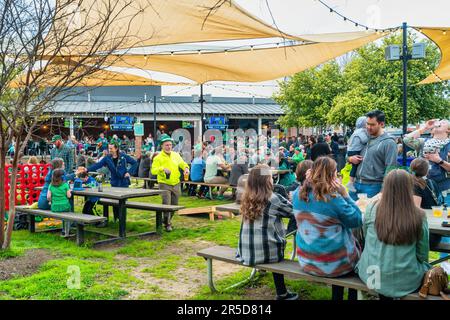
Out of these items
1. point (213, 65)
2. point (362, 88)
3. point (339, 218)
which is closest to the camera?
point (339, 218)

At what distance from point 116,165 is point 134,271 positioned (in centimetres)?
353

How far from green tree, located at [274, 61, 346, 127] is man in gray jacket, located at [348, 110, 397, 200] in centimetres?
2096

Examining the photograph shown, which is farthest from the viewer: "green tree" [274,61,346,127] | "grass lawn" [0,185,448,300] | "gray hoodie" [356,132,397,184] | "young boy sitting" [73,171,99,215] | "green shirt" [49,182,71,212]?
"green tree" [274,61,346,127]

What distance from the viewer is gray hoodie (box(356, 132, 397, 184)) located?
16.9ft

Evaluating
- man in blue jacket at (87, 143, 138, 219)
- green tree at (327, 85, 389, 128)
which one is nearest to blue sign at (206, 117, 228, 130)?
green tree at (327, 85, 389, 128)

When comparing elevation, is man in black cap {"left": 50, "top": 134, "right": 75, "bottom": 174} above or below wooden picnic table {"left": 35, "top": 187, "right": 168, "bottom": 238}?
above

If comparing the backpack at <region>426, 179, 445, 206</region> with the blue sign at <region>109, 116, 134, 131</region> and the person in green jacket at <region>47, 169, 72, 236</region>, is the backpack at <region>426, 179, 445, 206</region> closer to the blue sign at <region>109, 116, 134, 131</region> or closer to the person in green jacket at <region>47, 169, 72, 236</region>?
the person in green jacket at <region>47, 169, 72, 236</region>

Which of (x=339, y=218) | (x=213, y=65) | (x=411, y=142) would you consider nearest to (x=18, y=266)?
(x=339, y=218)

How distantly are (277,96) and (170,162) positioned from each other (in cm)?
2222

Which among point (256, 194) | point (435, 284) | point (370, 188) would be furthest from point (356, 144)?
point (435, 284)

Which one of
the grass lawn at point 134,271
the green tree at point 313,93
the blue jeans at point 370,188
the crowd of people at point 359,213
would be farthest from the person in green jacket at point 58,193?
the green tree at point 313,93

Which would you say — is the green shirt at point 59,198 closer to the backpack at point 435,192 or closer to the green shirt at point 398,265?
the backpack at point 435,192

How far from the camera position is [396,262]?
3.29 metres
